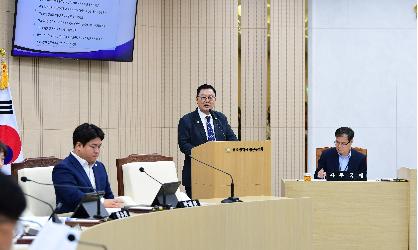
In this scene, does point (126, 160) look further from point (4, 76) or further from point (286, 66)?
point (286, 66)

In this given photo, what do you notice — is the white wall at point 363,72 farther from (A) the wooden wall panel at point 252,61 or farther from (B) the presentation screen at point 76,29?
(B) the presentation screen at point 76,29

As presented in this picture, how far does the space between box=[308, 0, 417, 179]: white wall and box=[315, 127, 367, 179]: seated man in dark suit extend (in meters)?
2.03

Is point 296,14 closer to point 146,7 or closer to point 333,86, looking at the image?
point 333,86

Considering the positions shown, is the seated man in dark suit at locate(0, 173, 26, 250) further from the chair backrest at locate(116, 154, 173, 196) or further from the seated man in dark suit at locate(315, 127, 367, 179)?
the seated man in dark suit at locate(315, 127, 367, 179)

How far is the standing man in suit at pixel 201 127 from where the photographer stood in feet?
21.6

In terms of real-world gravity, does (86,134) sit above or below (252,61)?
below

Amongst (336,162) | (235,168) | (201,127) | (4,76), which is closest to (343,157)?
(336,162)

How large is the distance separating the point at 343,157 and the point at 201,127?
122cm

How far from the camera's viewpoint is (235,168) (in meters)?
5.87

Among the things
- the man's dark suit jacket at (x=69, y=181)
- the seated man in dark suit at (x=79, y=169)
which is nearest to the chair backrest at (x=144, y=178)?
the seated man in dark suit at (x=79, y=169)

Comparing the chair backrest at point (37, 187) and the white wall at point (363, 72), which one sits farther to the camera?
the white wall at point (363, 72)

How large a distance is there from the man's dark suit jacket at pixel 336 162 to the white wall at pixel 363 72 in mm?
1982

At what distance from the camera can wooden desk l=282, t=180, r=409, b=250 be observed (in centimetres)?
644

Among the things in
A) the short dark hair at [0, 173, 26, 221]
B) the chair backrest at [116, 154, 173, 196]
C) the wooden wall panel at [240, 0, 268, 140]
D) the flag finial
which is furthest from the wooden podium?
the short dark hair at [0, 173, 26, 221]
